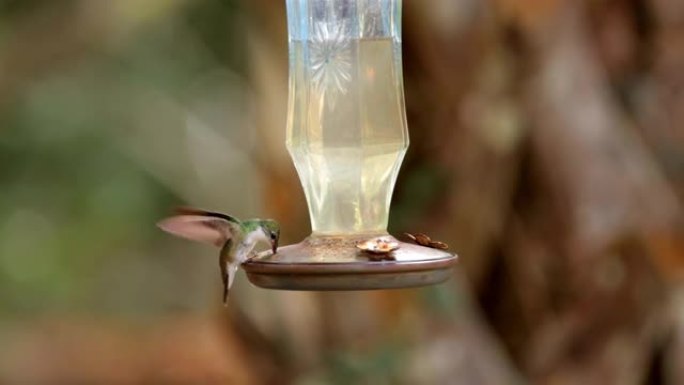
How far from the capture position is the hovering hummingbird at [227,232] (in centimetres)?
162

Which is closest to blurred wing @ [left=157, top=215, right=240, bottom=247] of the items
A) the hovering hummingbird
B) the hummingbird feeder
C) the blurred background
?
the hovering hummingbird

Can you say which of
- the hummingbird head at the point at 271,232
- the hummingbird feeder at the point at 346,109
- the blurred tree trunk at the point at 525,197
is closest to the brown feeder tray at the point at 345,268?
the hummingbird head at the point at 271,232

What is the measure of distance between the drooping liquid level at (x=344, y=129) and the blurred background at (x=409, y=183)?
1.63 meters

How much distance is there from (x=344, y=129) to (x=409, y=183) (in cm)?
176

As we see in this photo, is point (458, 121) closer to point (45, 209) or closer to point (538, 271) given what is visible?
point (538, 271)

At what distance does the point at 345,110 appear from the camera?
73.2 inches

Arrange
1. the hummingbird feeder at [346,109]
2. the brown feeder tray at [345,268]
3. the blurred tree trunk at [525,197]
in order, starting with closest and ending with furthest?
the brown feeder tray at [345,268], the hummingbird feeder at [346,109], the blurred tree trunk at [525,197]

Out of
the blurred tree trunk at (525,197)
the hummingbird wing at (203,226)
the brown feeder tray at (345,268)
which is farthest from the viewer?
the blurred tree trunk at (525,197)

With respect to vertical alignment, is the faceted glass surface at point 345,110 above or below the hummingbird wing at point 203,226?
above

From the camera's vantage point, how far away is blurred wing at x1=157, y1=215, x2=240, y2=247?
161 centimetres

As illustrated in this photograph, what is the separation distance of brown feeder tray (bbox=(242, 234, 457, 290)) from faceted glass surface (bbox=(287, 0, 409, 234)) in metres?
0.26

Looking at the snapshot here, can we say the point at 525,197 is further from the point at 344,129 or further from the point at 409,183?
the point at 344,129

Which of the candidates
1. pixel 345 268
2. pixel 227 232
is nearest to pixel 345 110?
pixel 227 232

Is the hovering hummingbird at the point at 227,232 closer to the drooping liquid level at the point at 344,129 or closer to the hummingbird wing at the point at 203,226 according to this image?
the hummingbird wing at the point at 203,226
